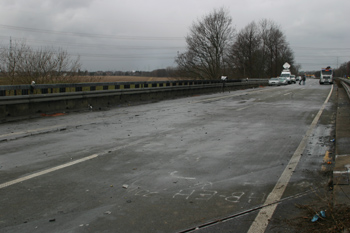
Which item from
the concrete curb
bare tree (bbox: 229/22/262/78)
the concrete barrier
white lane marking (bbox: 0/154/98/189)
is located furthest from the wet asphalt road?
bare tree (bbox: 229/22/262/78)

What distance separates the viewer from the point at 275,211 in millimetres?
4008

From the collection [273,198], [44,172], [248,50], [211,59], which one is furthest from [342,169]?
[248,50]

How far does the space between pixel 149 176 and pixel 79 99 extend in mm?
11339

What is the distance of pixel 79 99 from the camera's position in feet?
51.7

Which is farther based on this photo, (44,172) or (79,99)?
(79,99)

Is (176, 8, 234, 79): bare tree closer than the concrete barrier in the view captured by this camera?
No

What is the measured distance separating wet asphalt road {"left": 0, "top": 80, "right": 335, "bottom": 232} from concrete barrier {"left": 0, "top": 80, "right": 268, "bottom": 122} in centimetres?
268

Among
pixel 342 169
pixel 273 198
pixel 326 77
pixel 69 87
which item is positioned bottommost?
pixel 273 198

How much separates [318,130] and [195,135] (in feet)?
12.6

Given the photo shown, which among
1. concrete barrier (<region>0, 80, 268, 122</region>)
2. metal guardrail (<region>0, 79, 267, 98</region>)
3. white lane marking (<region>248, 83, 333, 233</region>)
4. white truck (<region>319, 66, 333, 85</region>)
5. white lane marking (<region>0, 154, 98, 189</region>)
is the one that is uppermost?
white truck (<region>319, 66, 333, 85</region>)

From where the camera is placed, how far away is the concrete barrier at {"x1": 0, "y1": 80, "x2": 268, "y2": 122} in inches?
492

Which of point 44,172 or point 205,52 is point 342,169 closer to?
point 44,172

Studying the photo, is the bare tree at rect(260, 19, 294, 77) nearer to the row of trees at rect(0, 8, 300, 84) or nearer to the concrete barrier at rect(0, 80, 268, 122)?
the row of trees at rect(0, 8, 300, 84)

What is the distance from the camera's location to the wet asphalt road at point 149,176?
3812 mm
